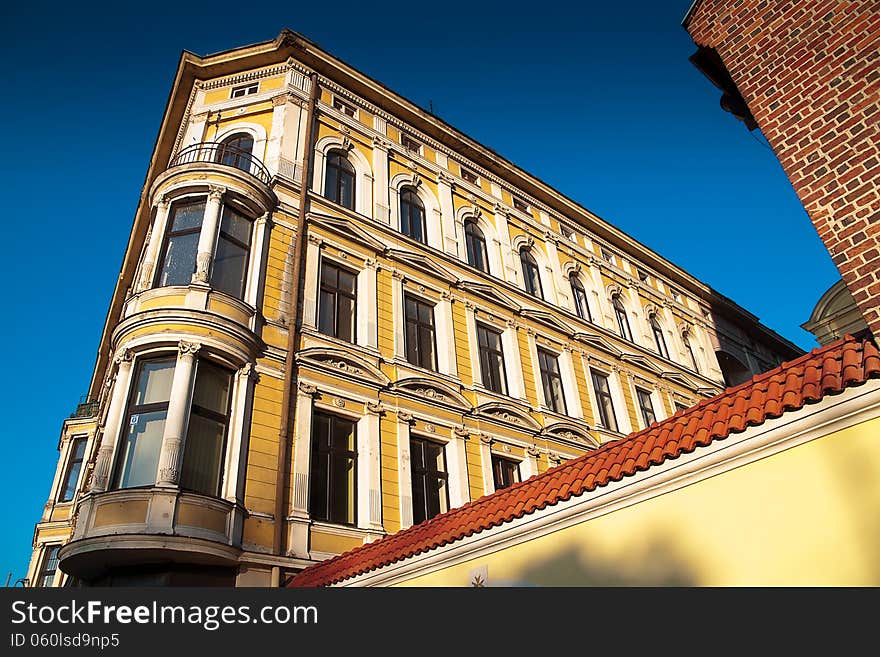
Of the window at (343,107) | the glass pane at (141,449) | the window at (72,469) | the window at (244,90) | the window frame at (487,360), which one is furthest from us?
the window at (72,469)

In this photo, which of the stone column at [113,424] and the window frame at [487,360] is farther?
the window frame at [487,360]

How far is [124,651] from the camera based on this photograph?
16.8 ft

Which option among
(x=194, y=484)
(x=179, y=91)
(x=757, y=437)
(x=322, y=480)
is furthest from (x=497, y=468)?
(x=179, y=91)

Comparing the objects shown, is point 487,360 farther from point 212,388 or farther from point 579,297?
point 212,388

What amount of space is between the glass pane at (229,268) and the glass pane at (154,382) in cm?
232

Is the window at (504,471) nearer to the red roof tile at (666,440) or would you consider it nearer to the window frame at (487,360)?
the window frame at (487,360)

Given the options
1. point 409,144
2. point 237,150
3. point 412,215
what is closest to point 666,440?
point 412,215

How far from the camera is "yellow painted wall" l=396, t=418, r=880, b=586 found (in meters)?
4.75

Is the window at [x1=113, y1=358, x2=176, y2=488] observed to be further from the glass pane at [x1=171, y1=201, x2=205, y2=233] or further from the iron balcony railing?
the iron balcony railing

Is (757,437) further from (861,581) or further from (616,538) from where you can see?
(616,538)

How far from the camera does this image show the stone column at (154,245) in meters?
13.5

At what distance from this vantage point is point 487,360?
19156mm

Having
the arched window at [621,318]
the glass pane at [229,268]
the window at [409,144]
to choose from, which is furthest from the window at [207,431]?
the arched window at [621,318]

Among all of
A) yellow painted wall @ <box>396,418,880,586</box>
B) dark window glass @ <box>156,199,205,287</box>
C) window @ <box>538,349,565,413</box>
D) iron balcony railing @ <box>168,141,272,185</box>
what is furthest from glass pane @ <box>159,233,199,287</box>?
window @ <box>538,349,565,413</box>
